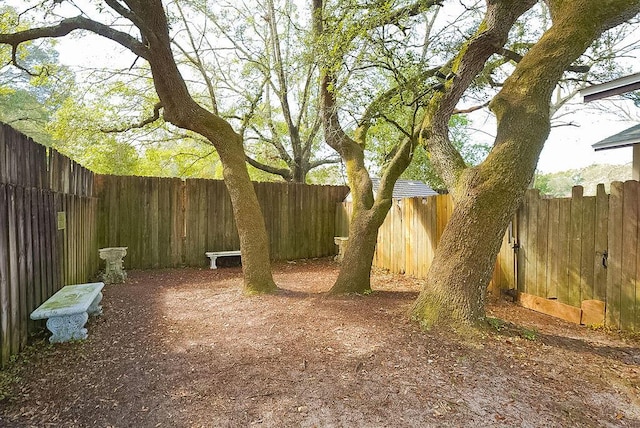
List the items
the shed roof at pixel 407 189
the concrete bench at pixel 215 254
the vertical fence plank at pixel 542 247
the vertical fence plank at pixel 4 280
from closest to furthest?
1. the vertical fence plank at pixel 4 280
2. the vertical fence plank at pixel 542 247
3. the concrete bench at pixel 215 254
4. the shed roof at pixel 407 189

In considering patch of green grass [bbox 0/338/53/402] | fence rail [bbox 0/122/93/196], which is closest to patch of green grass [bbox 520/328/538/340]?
patch of green grass [bbox 0/338/53/402]

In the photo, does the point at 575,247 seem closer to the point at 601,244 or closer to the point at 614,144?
the point at 601,244

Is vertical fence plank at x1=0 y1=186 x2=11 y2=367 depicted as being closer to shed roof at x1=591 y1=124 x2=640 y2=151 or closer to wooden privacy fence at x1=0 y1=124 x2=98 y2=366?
wooden privacy fence at x1=0 y1=124 x2=98 y2=366

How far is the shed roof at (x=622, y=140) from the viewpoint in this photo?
17.0 ft

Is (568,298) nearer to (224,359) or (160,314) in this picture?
(224,359)

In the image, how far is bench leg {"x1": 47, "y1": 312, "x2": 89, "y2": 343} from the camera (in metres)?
3.33

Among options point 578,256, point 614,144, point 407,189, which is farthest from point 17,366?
point 407,189

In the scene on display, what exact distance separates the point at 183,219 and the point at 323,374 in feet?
20.2

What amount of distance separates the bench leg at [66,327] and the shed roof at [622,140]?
278 inches

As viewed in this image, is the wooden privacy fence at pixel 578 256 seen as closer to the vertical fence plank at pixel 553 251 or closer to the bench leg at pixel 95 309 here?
the vertical fence plank at pixel 553 251

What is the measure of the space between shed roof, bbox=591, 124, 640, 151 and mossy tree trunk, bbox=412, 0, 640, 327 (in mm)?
2459

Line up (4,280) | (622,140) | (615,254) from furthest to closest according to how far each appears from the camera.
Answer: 1. (622,140)
2. (615,254)
3. (4,280)

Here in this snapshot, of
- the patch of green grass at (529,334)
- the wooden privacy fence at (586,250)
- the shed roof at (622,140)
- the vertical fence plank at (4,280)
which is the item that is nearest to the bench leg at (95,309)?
the vertical fence plank at (4,280)

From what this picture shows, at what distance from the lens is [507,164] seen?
135 inches
